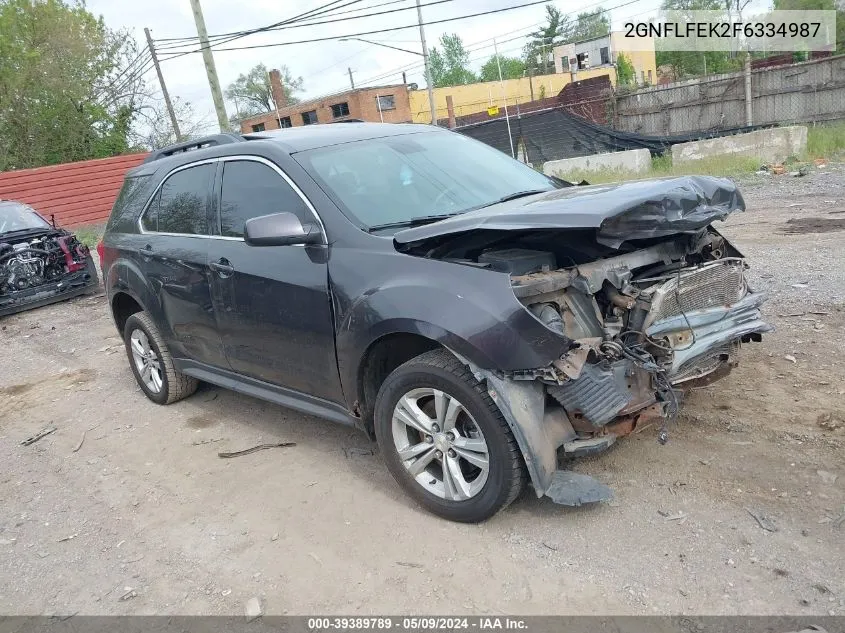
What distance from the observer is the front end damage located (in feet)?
9.66

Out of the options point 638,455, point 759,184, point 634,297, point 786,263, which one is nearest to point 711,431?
point 638,455

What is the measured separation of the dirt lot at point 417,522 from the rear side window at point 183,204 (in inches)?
58.4

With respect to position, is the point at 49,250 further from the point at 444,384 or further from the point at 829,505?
the point at 829,505

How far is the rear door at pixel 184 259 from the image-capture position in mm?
4445

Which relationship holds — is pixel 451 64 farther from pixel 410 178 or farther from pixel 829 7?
pixel 410 178

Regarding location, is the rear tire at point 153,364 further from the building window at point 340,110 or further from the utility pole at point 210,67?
the building window at point 340,110

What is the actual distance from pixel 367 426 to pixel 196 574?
1.11 meters

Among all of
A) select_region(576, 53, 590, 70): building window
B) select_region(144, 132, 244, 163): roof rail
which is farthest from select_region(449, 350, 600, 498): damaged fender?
select_region(576, 53, 590, 70): building window

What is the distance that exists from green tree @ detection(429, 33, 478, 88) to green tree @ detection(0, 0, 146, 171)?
197ft

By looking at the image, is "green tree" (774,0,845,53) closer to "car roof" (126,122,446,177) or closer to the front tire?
"car roof" (126,122,446,177)

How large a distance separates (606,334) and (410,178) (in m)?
1.56

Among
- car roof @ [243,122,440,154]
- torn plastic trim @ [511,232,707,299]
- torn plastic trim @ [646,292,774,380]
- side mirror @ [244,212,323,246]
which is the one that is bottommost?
torn plastic trim @ [646,292,774,380]

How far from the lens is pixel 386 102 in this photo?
46031 mm

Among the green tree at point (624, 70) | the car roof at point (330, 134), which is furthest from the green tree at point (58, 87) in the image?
the green tree at point (624, 70)
